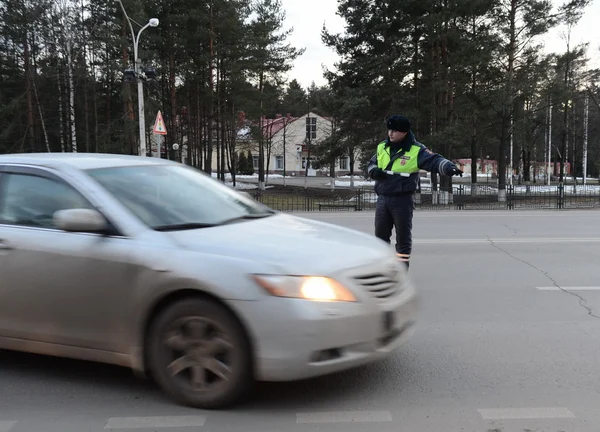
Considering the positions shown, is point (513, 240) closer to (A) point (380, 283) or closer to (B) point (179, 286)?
(A) point (380, 283)

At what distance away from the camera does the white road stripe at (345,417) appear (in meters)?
3.21

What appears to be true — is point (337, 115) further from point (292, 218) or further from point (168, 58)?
point (292, 218)

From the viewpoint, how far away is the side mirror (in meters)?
3.53

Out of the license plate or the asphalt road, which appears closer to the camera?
the asphalt road

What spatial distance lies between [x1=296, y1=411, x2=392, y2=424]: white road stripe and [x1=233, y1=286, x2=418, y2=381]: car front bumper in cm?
27

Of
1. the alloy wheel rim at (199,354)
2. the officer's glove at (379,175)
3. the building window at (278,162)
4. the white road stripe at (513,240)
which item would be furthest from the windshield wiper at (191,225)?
the building window at (278,162)

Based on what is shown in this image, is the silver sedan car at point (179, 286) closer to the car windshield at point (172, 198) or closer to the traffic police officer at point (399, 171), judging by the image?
the car windshield at point (172, 198)

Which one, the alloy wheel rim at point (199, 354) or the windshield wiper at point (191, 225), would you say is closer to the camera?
the alloy wheel rim at point (199, 354)

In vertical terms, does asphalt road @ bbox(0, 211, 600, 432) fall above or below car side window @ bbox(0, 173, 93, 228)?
below

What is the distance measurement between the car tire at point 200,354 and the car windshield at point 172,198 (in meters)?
0.66

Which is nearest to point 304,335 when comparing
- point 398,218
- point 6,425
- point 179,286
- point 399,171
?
point 179,286

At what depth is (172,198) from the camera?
3980 millimetres

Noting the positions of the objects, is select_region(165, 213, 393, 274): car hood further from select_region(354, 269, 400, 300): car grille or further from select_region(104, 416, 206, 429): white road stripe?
select_region(104, 416, 206, 429): white road stripe

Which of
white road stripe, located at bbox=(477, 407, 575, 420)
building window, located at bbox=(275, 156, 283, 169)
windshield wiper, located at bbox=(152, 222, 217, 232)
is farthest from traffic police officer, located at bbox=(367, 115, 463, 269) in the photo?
building window, located at bbox=(275, 156, 283, 169)
